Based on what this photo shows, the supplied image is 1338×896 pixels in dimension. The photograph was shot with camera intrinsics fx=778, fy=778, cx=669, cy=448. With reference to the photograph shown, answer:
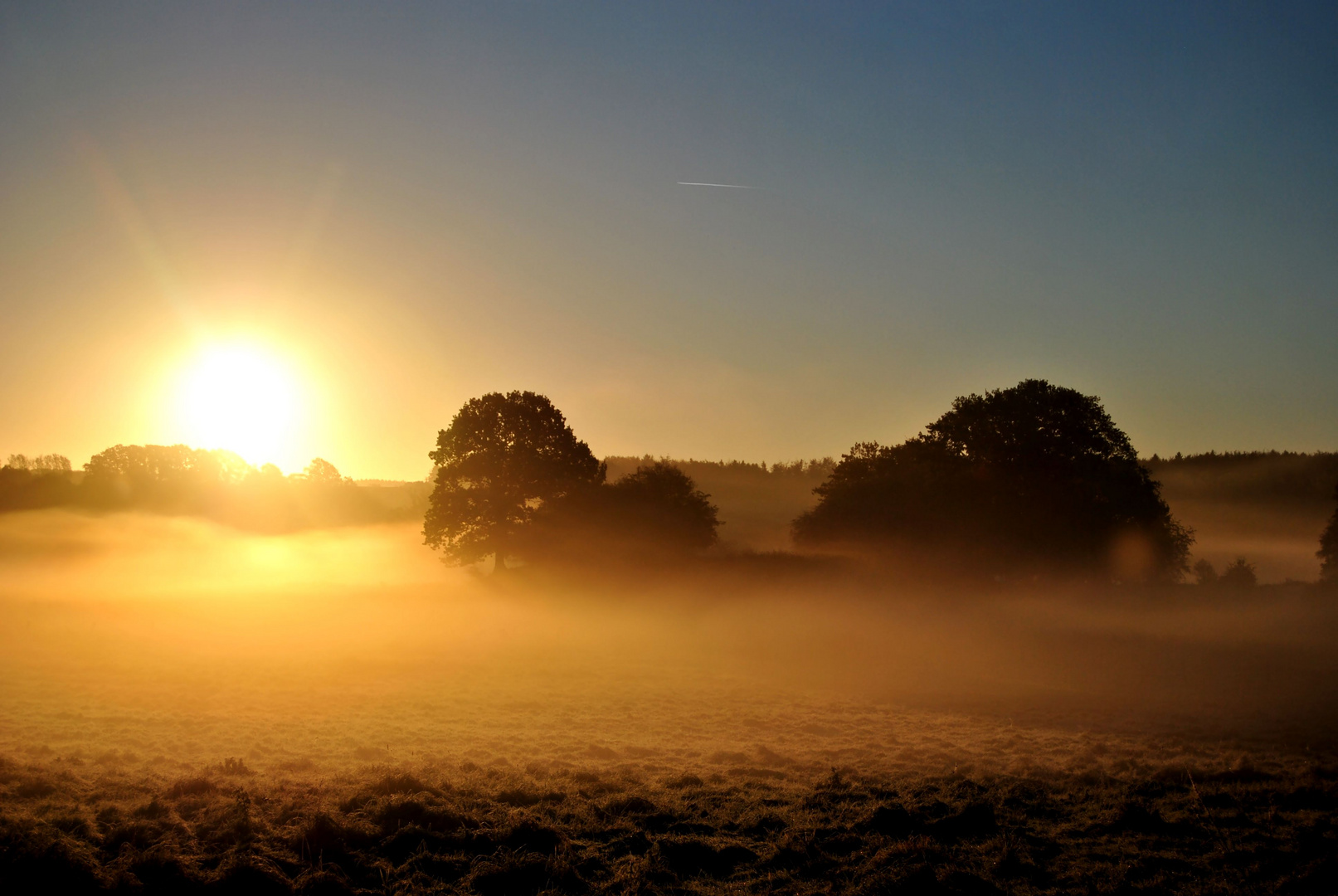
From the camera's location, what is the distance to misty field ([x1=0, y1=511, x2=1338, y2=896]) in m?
8.05

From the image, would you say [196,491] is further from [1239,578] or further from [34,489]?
[1239,578]

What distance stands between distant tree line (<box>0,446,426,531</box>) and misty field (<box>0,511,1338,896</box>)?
81.4 feet

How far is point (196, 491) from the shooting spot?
56094 millimetres

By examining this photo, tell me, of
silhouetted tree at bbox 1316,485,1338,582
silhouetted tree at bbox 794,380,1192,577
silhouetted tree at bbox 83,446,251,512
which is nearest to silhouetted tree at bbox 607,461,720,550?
silhouetted tree at bbox 794,380,1192,577

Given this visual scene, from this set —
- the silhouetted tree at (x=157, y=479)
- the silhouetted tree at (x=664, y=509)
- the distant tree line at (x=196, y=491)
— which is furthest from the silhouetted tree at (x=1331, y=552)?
the silhouetted tree at (x=157, y=479)

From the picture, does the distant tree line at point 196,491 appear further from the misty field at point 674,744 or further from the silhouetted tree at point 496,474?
the misty field at point 674,744

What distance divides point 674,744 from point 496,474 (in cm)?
2592

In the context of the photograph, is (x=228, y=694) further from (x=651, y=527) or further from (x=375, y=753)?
(x=651, y=527)

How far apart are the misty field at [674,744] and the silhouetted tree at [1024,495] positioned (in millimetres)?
2500

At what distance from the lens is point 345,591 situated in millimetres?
35781

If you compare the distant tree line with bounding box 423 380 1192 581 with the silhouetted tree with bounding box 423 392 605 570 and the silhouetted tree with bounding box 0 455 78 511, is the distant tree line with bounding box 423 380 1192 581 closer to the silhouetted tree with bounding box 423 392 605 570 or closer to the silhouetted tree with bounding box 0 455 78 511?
the silhouetted tree with bounding box 423 392 605 570

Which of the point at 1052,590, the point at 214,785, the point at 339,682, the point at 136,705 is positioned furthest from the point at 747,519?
the point at 214,785

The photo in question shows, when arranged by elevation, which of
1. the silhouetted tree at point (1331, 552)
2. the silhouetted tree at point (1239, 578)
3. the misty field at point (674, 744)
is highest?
the silhouetted tree at point (1331, 552)

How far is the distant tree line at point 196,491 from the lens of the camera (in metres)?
52.6
